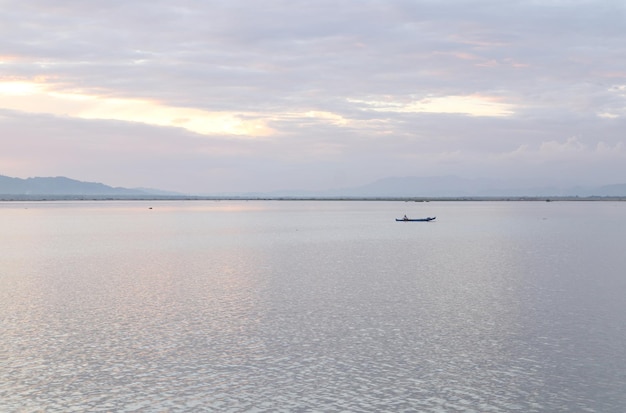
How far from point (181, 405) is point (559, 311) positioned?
21.5m

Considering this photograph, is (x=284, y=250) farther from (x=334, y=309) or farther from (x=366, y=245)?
(x=334, y=309)

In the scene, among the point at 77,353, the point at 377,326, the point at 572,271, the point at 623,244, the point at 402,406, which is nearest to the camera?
the point at 402,406

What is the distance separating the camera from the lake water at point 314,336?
20.5 metres

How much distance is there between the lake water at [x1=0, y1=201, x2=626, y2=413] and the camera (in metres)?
20.5

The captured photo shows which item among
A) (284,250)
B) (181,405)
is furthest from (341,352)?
(284,250)

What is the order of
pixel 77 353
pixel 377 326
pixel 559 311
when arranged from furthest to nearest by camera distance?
pixel 559 311 < pixel 377 326 < pixel 77 353

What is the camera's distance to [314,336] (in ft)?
92.7

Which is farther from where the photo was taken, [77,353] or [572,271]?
[572,271]

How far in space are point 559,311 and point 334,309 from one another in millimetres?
11245

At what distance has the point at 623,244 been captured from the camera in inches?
3004

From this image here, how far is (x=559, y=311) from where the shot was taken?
111ft

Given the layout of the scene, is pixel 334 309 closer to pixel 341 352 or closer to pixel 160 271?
pixel 341 352

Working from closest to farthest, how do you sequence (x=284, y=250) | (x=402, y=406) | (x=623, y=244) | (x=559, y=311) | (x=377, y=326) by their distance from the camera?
(x=402, y=406) → (x=377, y=326) → (x=559, y=311) → (x=284, y=250) → (x=623, y=244)

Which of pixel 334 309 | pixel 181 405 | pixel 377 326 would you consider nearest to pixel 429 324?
pixel 377 326
